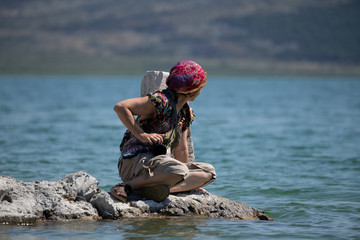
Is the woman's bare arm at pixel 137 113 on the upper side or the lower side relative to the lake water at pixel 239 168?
upper

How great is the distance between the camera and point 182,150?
6.29m

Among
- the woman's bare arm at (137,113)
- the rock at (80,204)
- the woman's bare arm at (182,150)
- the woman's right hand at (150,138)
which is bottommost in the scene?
the rock at (80,204)

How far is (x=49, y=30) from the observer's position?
177 meters

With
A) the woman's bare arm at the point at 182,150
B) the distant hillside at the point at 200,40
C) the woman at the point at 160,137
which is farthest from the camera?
the distant hillside at the point at 200,40

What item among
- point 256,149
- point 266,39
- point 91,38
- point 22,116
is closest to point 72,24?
point 91,38

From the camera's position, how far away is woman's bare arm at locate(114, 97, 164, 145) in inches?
222

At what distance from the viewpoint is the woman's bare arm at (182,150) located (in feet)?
20.4

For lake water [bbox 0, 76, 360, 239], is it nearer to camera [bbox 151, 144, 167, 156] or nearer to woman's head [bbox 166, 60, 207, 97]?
camera [bbox 151, 144, 167, 156]

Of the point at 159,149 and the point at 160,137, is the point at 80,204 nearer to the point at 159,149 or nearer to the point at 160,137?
the point at 159,149

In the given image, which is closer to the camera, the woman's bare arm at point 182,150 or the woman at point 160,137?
the woman at point 160,137

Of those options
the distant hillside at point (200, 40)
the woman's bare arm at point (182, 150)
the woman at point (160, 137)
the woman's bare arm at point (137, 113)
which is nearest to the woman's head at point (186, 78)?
the woman at point (160, 137)

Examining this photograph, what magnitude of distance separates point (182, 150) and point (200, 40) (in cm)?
15494

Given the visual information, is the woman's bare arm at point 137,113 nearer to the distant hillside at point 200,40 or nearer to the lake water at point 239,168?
the lake water at point 239,168

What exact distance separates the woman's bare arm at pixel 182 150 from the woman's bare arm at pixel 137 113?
0.44 metres
